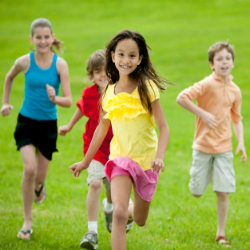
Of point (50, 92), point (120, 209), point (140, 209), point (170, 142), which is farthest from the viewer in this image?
point (170, 142)

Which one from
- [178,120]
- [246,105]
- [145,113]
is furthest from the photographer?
[246,105]

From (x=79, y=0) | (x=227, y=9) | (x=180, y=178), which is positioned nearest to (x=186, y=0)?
(x=227, y=9)

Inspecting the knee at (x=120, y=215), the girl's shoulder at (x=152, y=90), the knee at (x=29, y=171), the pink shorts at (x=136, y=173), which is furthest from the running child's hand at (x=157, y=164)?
the knee at (x=29, y=171)

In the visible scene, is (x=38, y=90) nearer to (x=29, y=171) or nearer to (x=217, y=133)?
(x=29, y=171)

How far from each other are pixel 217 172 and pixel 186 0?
39.6 m

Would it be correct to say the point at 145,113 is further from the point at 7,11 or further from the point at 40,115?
the point at 7,11

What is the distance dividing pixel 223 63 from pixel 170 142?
6742mm

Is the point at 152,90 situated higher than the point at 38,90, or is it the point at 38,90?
the point at 152,90

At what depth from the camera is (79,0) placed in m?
47.7

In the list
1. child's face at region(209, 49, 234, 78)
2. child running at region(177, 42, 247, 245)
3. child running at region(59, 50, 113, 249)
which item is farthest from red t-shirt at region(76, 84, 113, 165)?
child's face at region(209, 49, 234, 78)

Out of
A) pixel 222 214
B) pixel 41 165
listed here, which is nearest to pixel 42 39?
pixel 41 165

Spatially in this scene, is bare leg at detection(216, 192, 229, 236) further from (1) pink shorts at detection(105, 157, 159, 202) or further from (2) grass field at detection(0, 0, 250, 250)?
(1) pink shorts at detection(105, 157, 159, 202)

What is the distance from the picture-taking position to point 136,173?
4.59 m

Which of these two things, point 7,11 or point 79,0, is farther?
point 79,0
